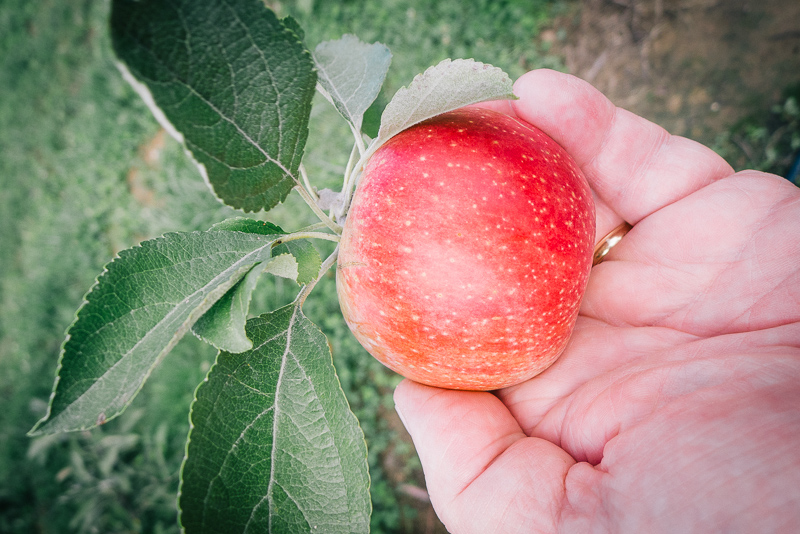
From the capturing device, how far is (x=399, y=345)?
1288 mm

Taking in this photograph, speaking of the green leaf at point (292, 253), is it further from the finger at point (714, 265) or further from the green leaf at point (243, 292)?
the finger at point (714, 265)

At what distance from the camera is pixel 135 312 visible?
118 cm

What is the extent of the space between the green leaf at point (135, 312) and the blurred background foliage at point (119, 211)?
176 cm

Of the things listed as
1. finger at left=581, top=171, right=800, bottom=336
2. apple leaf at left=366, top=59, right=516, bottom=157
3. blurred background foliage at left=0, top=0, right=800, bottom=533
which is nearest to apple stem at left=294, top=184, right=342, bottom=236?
apple leaf at left=366, top=59, right=516, bottom=157

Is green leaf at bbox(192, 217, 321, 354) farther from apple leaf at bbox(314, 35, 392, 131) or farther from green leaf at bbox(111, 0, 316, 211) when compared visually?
apple leaf at bbox(314, 35, 392, 131)

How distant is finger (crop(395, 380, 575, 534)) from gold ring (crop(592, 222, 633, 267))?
2.54 ft

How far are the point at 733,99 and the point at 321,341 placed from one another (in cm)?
276

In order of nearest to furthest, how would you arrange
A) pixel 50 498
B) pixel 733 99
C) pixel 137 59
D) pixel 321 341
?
pixel 137 59
pixel 321 341
pixel 733 99
pixel 50 498

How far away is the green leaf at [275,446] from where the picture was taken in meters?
1.23

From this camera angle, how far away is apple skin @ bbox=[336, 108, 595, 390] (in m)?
1.16

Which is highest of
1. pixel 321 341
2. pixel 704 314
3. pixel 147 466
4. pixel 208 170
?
pixel 208 170

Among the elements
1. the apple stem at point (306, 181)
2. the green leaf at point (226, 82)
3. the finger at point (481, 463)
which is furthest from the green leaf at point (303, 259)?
the finger at point (481, 463)

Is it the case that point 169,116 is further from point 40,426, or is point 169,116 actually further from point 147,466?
point 147,466

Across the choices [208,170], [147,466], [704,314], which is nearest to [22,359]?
[147,466]
